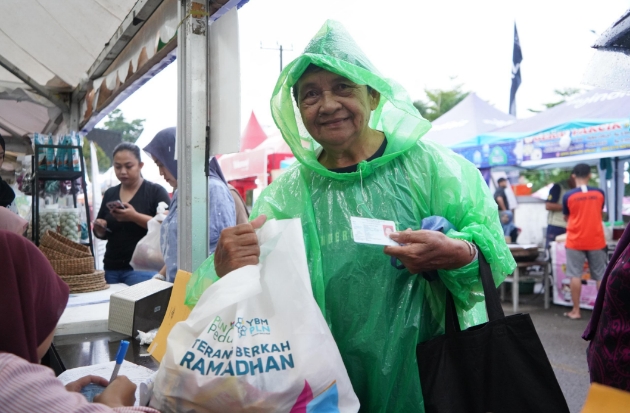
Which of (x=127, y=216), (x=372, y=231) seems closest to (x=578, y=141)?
(x=127, y=216)

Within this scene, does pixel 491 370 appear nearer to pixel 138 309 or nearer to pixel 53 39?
pixel 138 309

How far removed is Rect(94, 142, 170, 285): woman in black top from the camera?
397 centimetres

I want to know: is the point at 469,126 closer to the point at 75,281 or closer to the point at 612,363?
the point at 75,281

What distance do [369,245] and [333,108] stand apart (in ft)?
1.47

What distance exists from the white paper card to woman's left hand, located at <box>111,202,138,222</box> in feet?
9.85

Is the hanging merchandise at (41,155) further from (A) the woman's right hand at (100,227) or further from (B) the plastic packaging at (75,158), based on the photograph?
(A) the woman's right hand at (100,227)

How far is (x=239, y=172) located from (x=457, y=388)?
1012 centimetres

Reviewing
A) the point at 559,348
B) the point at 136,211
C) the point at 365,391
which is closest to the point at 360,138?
the point at 365,391

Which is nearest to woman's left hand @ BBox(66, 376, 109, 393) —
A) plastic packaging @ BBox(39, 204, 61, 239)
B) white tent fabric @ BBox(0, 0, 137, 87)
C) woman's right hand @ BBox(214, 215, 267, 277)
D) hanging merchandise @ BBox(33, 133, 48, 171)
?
woman's right hand @ BBox(214, 215, 267, 277)

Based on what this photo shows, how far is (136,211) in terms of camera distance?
4125mm

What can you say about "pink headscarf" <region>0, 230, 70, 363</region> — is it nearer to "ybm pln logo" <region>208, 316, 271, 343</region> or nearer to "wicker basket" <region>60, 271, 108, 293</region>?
"ybm pln logo" <region>208, 316, 271, 343</region>

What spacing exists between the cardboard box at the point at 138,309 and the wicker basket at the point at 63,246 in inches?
33.3

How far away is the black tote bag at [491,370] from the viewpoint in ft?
4.20

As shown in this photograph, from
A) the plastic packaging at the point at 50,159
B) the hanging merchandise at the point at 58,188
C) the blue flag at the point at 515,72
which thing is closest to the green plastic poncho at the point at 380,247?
the hanging merchandise at the point at 58,188
